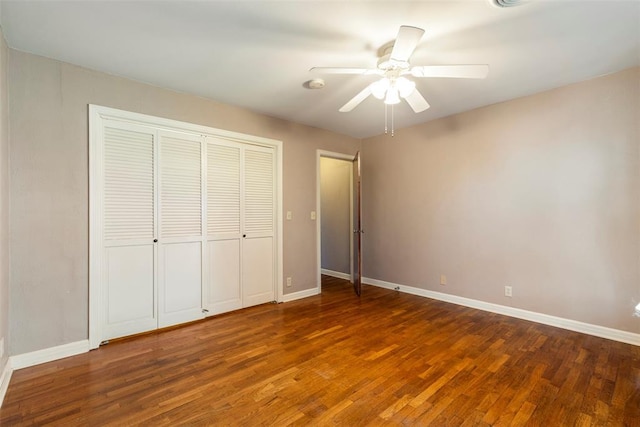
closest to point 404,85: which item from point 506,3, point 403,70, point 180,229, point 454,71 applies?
point 403,70

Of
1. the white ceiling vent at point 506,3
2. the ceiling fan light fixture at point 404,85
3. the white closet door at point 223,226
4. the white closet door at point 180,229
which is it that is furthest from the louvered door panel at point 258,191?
the white ceiling vent at point 506,3

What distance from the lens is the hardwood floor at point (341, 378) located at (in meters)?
1.70

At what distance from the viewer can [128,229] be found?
2785 mm

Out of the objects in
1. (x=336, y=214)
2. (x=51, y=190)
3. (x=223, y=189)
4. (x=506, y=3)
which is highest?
(x=506, y=3)

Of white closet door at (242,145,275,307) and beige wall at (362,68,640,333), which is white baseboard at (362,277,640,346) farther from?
white closet door at (242,145,275,307)

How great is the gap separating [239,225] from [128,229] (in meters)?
1.19

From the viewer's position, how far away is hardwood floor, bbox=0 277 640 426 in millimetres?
1702

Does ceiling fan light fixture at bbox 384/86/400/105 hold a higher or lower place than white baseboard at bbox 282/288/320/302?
higher

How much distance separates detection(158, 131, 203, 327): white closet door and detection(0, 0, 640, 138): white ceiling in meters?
0.66

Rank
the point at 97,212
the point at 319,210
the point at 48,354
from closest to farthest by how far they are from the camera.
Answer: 1. the point at 48,354
2. the point at 97,212
3. the point at 319,210

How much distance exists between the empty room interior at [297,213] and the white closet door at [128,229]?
19mm

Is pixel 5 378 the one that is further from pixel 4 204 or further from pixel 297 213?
pixel 297 213

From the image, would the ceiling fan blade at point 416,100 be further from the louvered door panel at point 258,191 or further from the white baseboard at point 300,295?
the white baseboard at point 300,295

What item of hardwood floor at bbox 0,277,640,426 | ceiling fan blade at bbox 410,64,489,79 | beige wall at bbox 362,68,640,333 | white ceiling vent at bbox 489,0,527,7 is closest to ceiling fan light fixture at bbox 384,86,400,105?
ceiling fan blade at bbox 410,64,489,79
